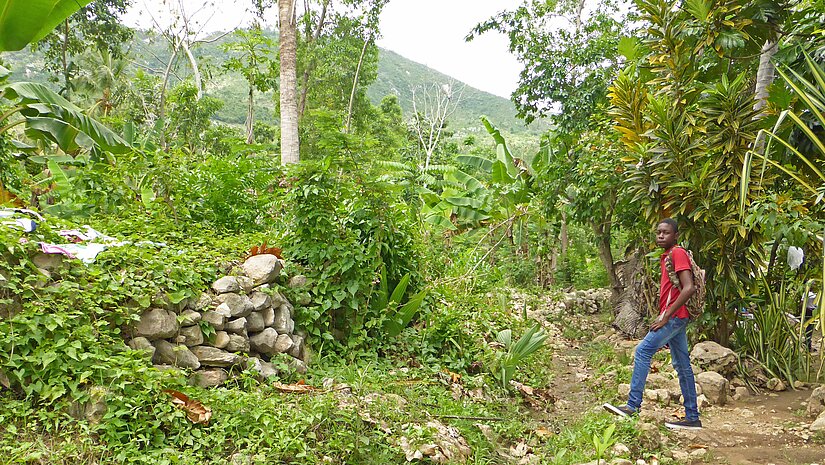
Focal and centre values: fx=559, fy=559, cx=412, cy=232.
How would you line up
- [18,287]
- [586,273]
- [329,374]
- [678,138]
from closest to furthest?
1. [18,287]
2. [329,374]
3. [678,138]
4. [586,273]

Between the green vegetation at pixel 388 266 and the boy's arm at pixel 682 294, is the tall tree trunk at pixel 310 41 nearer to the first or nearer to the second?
the green vegetation at pixel 388 266

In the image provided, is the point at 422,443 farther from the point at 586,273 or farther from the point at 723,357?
the point at 586,273

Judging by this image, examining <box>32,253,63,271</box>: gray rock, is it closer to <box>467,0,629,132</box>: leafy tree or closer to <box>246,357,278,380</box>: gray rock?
<box>246,357,278,380</box>: gray rock

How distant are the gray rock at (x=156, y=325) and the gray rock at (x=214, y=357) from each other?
0.24 meters

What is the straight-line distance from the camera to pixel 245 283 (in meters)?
4.55

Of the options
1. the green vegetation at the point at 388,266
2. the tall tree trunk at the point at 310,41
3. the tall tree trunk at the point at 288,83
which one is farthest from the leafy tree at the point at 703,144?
the tall tree trunk at the point at 310,41

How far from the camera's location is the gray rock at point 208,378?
3.78 m

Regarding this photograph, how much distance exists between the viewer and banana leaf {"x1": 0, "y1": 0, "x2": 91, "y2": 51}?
195 inches

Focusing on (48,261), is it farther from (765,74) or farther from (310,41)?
(310,41)

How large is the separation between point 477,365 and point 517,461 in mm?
1736

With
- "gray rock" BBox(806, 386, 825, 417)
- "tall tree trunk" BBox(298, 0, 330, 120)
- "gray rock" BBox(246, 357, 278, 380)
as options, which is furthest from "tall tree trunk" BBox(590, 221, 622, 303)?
"tall tree trunk" BBox(298, 0, 330, 120)

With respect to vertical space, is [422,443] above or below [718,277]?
below

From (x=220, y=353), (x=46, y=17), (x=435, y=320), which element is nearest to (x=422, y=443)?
(x=220, y=353)

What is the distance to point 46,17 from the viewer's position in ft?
16.9
